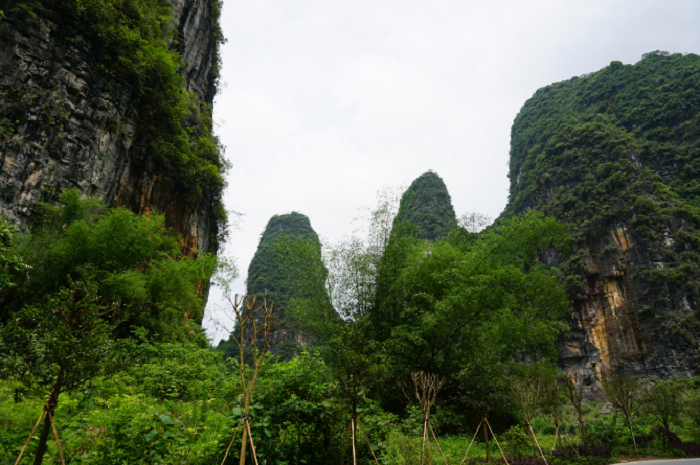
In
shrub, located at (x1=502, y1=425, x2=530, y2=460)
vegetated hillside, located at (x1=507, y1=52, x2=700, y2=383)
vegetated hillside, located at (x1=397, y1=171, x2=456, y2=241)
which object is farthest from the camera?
vegetated hillside, located at (x1=397, y1=171, x2=456, y2=241)

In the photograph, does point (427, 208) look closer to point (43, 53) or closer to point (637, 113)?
point (637, 113)

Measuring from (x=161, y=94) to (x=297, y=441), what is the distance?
12757 millimetres

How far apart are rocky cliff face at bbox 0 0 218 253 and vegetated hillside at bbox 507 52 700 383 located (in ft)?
92.6

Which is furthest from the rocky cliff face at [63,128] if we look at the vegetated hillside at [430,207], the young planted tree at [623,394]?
the vegetated hillside at [430,207]

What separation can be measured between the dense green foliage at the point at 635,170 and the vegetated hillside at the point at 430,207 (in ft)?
24.7

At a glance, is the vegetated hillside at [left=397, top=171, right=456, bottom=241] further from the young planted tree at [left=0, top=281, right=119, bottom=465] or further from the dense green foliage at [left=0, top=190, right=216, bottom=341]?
the young planted tree at [left=0, top=281, right=119, bottom=465]

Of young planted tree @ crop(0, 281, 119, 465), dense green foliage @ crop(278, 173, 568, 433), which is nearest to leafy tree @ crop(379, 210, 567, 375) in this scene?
dense green foliage @ crop(278, 173, 568, 433)

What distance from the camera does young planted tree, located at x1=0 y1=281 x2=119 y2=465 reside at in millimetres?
3018

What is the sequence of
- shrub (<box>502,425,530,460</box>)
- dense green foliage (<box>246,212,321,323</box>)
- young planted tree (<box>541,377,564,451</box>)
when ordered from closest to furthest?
shrub (<box>502,425,530,460</box>), young planted tree (<box>541,377,564,451</box>), dense green foliage (<box>246,212,321,323</box>)

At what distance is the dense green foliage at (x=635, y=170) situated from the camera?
78.7ft

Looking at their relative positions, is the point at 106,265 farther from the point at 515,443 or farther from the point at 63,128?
the point at 515,443

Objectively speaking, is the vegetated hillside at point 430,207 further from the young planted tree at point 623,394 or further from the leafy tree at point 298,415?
the leafy tree at point 298,415

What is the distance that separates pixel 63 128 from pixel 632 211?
33415 mm

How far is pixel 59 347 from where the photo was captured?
3000mm
